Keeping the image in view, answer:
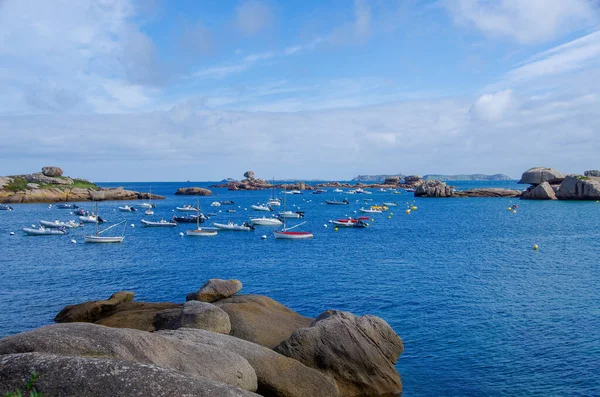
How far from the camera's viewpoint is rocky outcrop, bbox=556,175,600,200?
14088 centimetres

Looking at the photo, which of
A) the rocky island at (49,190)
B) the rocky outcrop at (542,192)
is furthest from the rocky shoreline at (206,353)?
the rocky island at (49,190)

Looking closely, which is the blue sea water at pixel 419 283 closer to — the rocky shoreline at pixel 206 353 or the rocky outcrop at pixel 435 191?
the rocky shoreline at pixel 206 353

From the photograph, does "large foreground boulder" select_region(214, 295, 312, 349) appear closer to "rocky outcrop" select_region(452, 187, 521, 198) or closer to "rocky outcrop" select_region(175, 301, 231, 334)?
"rocky outcrop" select_region(175, 301, 231, 334)

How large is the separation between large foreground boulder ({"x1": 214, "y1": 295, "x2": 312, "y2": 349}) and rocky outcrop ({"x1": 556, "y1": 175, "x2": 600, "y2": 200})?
450 feet

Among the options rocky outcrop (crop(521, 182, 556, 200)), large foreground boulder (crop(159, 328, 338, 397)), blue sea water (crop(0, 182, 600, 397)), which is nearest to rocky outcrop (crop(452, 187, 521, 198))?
rocky outcrop (crop(521, 182, 556, 200))

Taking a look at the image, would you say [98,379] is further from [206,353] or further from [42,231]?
[42,231]

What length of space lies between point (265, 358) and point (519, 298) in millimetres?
26619

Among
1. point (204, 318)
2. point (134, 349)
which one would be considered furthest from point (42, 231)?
point (134, 349)

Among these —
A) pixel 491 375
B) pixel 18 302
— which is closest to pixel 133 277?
pixel 18 302

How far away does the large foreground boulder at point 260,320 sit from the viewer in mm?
23297

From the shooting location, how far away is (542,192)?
153 m

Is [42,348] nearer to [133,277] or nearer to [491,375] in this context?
[491,375]

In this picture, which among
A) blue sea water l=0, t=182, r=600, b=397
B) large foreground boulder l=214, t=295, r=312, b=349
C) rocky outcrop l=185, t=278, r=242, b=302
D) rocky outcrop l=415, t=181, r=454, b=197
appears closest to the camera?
large foreground boulder l=214, t=295, r=312, b=349

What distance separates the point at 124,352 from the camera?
13.6 metres
